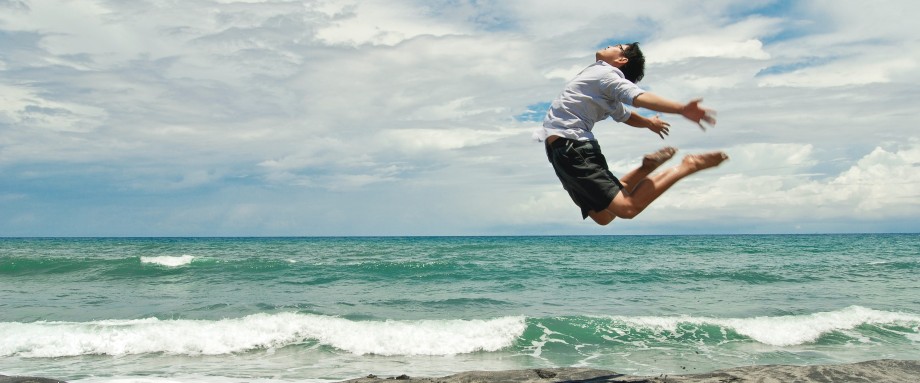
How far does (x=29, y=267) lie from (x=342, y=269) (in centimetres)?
1120

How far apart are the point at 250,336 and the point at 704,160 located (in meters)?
8.51

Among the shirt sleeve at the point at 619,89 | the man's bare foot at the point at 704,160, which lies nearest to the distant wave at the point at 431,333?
the man's bare foot at the point at 704,160

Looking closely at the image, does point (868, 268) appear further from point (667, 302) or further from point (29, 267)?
point (29, 267)

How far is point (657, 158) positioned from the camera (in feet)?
16.2

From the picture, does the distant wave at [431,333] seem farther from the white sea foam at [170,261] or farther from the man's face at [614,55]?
the white sea foam at [170,261]

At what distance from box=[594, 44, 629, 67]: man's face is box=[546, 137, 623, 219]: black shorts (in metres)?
0.59

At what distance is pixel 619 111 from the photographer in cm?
486

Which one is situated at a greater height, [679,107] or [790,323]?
[679,107]

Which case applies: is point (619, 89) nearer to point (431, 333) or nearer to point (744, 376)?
point (744, 376)

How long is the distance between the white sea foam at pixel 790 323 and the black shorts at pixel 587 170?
7.39 meters

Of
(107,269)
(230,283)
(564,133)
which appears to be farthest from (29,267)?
(564,133)

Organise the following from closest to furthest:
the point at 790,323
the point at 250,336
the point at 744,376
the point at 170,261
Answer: the point at 744,376
the point at 250,336
the point at 790,323
the point at 170,261

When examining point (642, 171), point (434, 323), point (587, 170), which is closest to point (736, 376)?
point (642, 171)

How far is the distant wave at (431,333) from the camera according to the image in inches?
408
